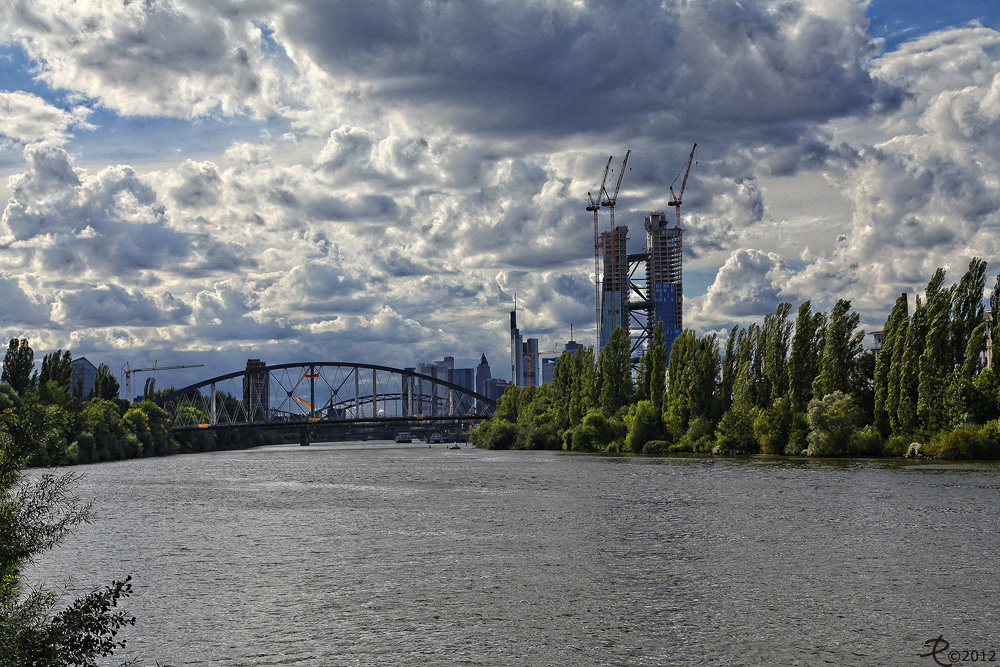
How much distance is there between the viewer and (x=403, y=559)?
32094 mm

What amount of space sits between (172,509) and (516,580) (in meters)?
32.2

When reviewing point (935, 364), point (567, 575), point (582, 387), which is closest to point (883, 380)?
point (935, 364)

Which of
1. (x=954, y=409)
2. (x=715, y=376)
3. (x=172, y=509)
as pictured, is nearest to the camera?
(x=172, y=509)

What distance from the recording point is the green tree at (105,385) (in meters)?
153

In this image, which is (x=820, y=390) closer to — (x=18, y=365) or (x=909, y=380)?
(x=909, y=380)

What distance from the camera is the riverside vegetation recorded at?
72.8 meters

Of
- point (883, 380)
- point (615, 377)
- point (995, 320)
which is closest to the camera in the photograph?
point (995, 320)

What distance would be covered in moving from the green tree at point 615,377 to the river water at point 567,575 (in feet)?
221

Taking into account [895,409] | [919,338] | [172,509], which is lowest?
[172,509]

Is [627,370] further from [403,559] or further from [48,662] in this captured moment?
[48,662]

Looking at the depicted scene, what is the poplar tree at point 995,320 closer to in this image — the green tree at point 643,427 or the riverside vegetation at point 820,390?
the riverside vegetation at point 820,390

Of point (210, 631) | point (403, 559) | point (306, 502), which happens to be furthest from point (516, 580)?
point (306, 502)

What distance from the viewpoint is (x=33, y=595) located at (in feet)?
45.8

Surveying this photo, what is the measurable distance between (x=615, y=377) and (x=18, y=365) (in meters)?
83.6
